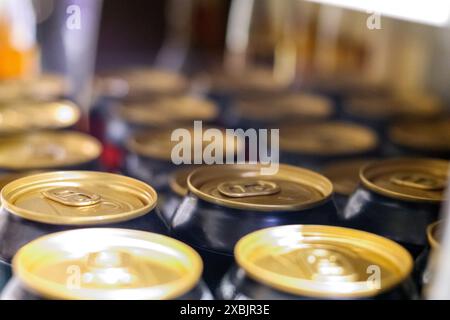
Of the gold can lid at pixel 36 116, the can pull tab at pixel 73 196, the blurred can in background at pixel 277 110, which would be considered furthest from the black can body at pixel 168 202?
the blurred can in background at pixel 277 110

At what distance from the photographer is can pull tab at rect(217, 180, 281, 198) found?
126 centimetres

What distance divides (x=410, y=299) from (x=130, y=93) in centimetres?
174

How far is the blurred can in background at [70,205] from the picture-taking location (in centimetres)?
108

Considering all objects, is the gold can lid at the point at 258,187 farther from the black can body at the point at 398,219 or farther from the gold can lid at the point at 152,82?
the gold can lid at the point at 152,82

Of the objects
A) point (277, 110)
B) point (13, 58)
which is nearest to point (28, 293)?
point (277, 110)

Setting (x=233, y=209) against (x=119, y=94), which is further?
(x=119, y=94)

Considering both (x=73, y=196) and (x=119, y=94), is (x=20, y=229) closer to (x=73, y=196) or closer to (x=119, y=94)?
(x=73, y=196)

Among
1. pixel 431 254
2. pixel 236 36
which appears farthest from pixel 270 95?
pixel 431 254

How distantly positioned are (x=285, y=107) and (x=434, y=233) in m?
1.33

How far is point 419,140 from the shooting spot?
6.72ft

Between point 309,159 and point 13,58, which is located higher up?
point 13,58

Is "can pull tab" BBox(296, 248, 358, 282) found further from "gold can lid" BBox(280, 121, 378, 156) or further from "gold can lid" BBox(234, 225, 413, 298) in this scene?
"gold can lid" BBox(280, 121, 378, 156)

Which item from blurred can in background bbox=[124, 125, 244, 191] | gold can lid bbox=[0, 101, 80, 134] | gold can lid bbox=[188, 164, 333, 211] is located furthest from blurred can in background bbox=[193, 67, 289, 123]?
gold can lid bbox=[188, 164, 333, 211]

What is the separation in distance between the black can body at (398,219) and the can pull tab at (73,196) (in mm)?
478
